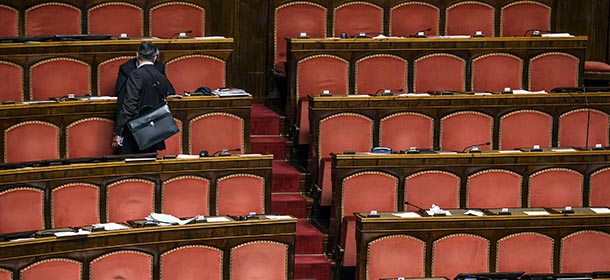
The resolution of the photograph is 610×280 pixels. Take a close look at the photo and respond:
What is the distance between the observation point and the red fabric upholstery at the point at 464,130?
2205 millimetres

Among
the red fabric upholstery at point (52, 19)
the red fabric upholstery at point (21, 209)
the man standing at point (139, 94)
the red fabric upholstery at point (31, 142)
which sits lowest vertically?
the red fabric upholstery at point (21, 209)

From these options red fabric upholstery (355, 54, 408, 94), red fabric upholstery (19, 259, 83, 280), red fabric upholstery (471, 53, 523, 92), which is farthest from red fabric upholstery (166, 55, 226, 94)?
red fabric upholstery (19, 259, 83, 280)

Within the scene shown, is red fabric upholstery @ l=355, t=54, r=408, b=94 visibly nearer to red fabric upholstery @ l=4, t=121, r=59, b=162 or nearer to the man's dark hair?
the man's dark hair

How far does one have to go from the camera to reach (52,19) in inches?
91.2

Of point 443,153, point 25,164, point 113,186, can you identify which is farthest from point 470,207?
point 25,164

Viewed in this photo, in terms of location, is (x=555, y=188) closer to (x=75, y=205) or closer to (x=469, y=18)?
(x=469, y=18)

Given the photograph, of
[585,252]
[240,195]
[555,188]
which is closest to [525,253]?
[585,252]

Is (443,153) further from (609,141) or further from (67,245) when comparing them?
(67,245)

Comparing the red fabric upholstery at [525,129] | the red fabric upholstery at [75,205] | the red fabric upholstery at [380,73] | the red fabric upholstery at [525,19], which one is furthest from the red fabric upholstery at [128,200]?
the red fabric upholstery at [525,19]

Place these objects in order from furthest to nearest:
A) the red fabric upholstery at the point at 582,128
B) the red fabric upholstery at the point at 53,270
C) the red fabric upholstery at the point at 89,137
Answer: the red fabric upholstery at the point at 582,128
the red fabric upholstery at the point at 89,137
the red fabric upholstery at the point at 53,270

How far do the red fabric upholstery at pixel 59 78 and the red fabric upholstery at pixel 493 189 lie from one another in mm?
657

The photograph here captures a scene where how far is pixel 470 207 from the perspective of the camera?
206 cm

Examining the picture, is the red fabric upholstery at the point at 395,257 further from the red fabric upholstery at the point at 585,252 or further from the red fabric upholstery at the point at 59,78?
the red fabric upholstery at the point at 59,78

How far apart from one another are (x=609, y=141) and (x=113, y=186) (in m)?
0.93
